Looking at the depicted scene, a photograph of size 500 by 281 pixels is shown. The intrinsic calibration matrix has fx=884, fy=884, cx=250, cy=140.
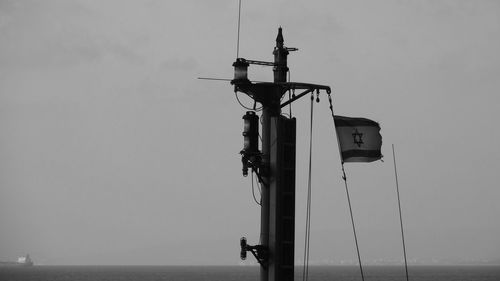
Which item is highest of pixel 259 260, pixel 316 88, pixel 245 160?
pixel 316 88

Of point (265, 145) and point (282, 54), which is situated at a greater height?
point (282, 54)

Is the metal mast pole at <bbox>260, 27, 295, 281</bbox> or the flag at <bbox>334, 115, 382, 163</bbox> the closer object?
the metal mast pole at <bbox>260, 27, 295, 281</bbox>

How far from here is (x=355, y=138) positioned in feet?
75.3

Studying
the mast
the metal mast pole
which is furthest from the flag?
the metal mast pole

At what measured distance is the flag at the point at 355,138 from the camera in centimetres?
2291

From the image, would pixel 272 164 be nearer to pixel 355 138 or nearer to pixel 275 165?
pixel 275 165

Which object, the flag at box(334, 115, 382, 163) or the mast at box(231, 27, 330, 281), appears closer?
the mast at box(231, 27, 330, 281)

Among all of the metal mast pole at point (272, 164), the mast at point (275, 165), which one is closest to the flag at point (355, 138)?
the mast at point (275, 165)

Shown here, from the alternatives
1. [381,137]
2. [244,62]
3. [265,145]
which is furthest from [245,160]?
[381,137]

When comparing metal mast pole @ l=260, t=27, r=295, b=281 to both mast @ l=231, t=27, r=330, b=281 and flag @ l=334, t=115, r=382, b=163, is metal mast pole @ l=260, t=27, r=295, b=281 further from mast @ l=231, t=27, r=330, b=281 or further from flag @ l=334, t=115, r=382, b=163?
flag @ l=334, t=115, r=382, b=163

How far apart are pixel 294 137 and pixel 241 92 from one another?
1.94 meters

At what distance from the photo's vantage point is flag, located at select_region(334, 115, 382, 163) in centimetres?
2291

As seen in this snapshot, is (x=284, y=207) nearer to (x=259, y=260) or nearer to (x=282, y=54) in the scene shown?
(x=259, y=260)

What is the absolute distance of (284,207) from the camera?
21.2 meters
